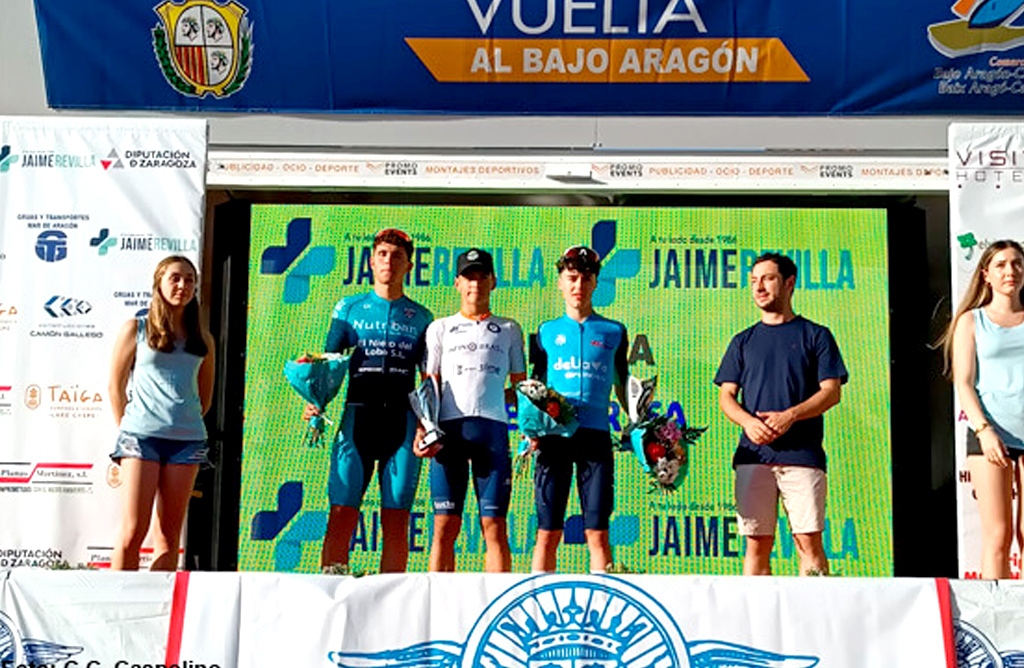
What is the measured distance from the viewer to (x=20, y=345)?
22.4 ft

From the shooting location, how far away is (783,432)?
244 inches

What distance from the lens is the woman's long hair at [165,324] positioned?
6.30 m

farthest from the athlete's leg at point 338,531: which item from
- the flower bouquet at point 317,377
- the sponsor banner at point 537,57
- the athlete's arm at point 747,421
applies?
the sponsor banner at point 537,57

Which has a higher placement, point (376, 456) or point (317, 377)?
point (317, 377)

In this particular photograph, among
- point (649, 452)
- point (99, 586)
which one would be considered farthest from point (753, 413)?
point (99, 586)

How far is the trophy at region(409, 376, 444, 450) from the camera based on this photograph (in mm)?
6062

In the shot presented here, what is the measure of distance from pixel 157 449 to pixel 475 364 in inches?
56.0

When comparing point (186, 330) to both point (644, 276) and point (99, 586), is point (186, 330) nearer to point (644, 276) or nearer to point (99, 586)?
point (99, 586)

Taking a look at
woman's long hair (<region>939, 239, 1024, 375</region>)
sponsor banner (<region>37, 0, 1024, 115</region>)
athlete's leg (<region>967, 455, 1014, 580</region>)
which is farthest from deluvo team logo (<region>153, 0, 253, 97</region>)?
athlete's leg (<region>967, 455, 1014, 580</region>)

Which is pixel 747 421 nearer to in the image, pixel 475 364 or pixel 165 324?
pixel 475 364

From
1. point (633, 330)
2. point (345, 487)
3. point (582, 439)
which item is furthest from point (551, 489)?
point (633, 330)

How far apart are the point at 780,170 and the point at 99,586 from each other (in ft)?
13.4

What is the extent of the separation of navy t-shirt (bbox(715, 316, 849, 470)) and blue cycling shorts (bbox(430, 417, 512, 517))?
1039 mm

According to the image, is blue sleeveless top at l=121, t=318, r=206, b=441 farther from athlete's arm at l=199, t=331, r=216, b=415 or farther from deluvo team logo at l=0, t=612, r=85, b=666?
deluvo team logo at l=0, t=612, r=85, b=666
